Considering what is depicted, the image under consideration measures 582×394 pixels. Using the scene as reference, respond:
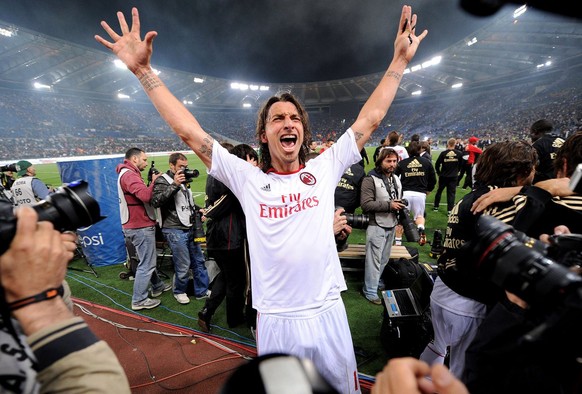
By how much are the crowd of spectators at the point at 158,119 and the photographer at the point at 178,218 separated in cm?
3271

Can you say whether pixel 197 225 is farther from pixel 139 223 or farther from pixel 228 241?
pixel 228 241

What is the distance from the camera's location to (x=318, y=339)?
152 cm

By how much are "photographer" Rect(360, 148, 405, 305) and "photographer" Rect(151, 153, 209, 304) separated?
2.63 metres

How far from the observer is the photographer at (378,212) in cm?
385

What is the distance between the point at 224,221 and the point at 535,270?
2.79m

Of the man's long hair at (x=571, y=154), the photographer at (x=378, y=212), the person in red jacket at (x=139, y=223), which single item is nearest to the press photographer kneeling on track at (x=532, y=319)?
the man's long hair at (x=571, y=154)

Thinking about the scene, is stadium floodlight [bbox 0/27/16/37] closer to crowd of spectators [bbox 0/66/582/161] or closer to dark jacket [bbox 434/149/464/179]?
crowd of spectators [bbox 0/66/582/161]

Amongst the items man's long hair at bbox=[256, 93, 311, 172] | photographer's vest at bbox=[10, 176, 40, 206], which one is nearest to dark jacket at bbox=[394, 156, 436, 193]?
man's long hair at bbox=[256, 93, 311, 172]

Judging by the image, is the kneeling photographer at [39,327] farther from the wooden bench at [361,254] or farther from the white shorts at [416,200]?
the white shorts at [416,200]

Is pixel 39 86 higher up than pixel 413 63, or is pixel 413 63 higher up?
pixel 413 63

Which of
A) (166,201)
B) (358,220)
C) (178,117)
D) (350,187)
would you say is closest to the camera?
(178,117)

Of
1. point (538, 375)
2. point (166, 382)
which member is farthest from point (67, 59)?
point (538, 375)

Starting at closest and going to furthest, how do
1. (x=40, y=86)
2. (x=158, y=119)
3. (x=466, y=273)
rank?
(x=466, y=273)
(x=40, y=86)
(x=158, y=119)

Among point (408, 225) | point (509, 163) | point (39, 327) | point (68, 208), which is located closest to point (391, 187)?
point (408, 225)
